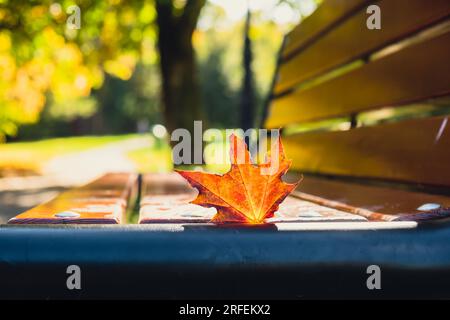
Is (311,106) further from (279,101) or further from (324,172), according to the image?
(279,101)

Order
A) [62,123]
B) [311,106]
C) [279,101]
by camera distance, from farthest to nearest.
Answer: [62,123] → [279,101] → [311,106]

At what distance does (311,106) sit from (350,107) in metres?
0.76

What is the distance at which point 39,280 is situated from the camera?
1456 mm

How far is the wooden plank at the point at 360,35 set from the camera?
231cm

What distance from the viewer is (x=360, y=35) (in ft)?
10.0

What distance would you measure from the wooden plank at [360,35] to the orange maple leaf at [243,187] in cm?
94

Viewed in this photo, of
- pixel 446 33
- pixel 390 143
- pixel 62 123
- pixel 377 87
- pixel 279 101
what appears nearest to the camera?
pixel 446 33

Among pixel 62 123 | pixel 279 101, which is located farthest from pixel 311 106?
pixel 62 123

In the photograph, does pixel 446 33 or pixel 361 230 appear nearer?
pixel 361 230

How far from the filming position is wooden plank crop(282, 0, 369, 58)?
332cm

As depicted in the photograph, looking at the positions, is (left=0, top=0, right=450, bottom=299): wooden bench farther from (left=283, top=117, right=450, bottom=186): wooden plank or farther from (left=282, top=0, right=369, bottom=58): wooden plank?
(left=282, top=0, right=369, bottom=58): wooden plank

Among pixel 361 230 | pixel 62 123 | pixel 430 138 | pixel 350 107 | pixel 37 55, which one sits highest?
pixel 62 123

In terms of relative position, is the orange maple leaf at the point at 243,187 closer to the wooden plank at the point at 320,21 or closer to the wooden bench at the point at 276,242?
the wooden bench at the point at 276,242
